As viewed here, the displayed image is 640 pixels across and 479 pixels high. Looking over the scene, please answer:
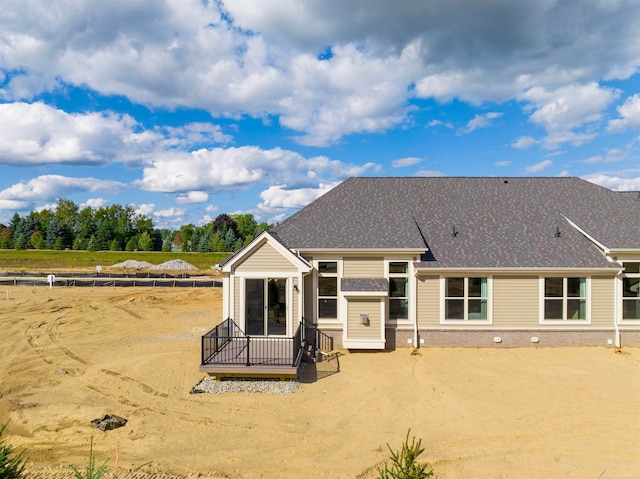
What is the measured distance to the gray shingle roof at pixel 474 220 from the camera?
51.0 ft

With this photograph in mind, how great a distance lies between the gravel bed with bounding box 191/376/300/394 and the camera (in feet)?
37.6

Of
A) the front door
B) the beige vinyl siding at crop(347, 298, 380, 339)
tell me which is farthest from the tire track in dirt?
the beige vinyl siding at crop(347, 298, 380, 339)

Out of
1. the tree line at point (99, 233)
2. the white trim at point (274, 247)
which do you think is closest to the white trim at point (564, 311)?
the white trim at point (274, 247)

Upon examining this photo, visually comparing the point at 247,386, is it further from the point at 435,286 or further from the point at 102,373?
the point at 435,286

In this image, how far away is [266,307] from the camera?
1438cm

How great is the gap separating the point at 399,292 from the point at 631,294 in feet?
31.6

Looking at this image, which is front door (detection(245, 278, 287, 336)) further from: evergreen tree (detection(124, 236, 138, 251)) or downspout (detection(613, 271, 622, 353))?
evergreen tree (detection(124, 236, 138, 251))

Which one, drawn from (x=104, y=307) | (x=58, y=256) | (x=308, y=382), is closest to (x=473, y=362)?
(x=308, y=382)

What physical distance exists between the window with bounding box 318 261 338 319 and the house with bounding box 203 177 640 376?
0.04m

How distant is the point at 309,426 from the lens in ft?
30.8

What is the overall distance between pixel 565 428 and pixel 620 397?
3216 millimetres

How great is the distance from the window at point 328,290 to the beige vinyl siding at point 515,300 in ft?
21.6

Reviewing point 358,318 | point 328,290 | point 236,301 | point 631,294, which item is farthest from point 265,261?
point 631,294

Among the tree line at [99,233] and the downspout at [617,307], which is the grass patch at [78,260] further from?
the downspout at [617,307]
